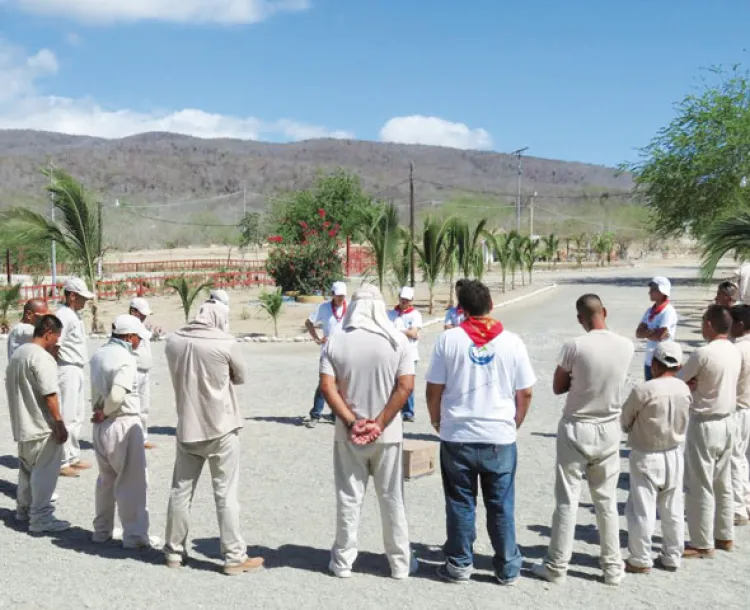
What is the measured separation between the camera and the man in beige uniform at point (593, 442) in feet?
16.1

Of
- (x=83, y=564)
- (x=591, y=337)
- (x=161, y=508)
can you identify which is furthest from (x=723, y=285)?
(x=83, y=564)

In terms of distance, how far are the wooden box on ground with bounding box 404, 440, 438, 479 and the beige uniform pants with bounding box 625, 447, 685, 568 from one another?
2399 mm

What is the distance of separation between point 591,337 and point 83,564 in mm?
3465

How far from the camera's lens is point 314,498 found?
673 cm

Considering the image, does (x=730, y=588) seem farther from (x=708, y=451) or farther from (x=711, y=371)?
(x=711, y=371)

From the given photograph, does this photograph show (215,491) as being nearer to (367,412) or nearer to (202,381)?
(202,381)

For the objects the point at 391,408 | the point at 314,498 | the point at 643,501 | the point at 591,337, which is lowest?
the point at 314,498

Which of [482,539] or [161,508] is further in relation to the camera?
[161,508]

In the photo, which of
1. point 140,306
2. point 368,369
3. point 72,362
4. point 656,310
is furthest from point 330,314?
point 368,369

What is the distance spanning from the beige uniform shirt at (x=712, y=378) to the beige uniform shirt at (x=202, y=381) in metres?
2.97

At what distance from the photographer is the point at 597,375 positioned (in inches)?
193

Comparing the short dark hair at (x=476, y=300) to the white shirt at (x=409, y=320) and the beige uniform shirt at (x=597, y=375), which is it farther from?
the white shirt at (x=409, y=320)

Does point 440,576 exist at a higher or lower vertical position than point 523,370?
lower

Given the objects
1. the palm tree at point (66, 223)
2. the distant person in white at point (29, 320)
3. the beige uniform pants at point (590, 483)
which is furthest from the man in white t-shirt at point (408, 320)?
the palm tree at point (66, 223)
